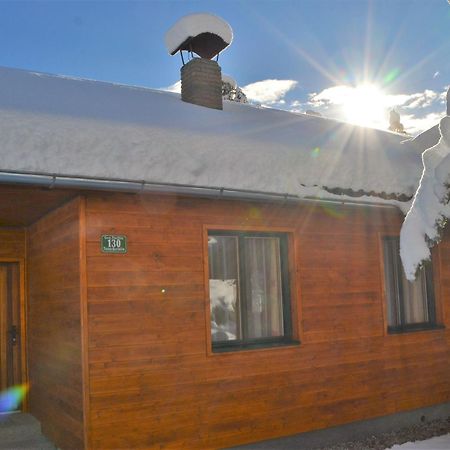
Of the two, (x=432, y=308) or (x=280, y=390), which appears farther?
(x=432, y=308)

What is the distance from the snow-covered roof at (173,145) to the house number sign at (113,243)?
0.72 m

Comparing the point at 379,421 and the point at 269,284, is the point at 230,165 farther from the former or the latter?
the point at 379,421

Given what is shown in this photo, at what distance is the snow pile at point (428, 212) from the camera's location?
701 cm

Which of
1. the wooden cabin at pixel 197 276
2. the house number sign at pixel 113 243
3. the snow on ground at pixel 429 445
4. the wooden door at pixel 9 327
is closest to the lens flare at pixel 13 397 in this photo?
the wooden door at pixel 9 327

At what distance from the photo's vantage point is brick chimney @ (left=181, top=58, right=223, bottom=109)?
30.9 feet

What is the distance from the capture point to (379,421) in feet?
26.3

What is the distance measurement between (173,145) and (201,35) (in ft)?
12.8

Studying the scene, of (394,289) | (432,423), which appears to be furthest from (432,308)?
(432,423)

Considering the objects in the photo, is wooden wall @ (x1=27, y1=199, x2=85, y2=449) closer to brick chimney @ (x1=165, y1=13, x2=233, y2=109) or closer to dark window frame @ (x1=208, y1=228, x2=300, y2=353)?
dark window frame @ (x1=208, y1=228, x2=300, y2=353)

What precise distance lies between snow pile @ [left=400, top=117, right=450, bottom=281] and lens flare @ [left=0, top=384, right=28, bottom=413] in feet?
19.1

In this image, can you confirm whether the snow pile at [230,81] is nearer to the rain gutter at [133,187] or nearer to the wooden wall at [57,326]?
the wooden wall at [57,326]

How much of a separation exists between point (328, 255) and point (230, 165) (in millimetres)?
2019

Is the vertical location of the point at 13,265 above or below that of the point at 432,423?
above

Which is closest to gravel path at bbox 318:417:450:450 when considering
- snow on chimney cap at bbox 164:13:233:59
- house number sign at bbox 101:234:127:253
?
house number sign at bbox 101:234:127:253
